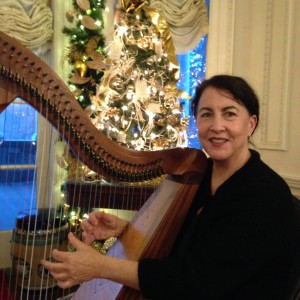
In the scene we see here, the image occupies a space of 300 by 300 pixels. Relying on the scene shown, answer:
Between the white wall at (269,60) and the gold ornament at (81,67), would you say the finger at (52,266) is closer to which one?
the gold ornament at (81,67)

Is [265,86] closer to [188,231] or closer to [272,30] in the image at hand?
[272,30]

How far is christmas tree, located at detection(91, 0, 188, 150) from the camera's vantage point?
2.21 meters

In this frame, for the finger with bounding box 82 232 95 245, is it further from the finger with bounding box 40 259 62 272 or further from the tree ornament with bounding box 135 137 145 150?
the tree ornament with bounding box 135 137 145 150

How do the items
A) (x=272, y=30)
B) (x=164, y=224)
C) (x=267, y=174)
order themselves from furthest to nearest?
(x=272, y=30) → (x=164, y=224) → (x=267, y=174)

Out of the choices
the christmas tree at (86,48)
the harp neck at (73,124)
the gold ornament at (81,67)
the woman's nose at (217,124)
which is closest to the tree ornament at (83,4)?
the christmas tree at (86,48)

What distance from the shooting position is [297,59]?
2398mm

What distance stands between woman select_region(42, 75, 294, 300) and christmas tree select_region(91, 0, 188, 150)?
4.17ft

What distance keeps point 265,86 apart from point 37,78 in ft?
7.35

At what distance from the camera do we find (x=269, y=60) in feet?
8.51

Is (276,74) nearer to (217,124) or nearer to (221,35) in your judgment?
(221,35)

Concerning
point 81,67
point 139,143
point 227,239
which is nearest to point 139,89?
point 139,143

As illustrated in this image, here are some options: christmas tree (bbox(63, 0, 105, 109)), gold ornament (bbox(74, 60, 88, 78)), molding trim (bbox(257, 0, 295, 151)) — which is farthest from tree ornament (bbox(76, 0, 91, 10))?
molding trim (bbox(257, 0, 295, 151))

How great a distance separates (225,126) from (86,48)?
173cm

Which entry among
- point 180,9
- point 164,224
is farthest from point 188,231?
point 180,9
